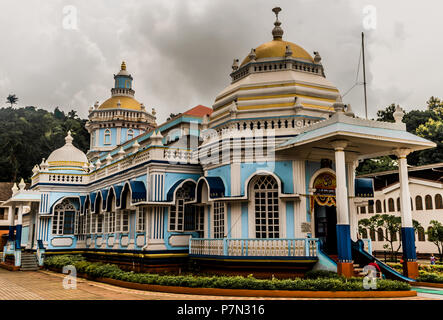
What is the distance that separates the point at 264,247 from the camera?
14562 mm

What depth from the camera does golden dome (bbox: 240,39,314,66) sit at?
19477 millimetres

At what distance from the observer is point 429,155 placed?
143ft

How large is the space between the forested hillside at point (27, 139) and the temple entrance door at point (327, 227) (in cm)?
4920

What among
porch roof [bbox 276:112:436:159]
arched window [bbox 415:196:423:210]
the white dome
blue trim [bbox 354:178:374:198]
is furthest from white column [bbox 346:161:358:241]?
the white dome

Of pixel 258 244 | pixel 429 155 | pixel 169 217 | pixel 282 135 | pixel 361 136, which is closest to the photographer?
pixel 361 136

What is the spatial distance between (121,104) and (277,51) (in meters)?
18.9

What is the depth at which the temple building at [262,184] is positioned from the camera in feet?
46.6

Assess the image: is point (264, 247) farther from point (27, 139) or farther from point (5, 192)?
point (27, 139)

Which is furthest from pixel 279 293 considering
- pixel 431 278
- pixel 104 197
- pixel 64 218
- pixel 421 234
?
pixel 421 234

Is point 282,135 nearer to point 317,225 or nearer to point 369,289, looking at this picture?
point 317,225

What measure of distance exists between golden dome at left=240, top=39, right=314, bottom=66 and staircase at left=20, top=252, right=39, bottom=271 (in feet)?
53.2

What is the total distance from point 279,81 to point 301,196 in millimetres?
5431

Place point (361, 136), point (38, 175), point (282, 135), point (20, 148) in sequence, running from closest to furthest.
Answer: point (361, 136) → point (282, 135) → point (38, 175) → point (20, 148)

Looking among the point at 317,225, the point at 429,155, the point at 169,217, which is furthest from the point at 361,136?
the point at 429,155
